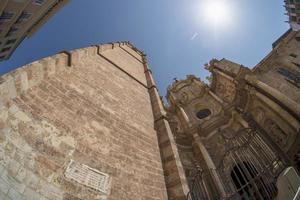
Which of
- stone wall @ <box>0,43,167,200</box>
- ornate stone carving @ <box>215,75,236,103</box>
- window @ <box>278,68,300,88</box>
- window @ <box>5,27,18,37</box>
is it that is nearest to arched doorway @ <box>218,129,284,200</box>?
stone wall @ <box>0,43,167,200</box>

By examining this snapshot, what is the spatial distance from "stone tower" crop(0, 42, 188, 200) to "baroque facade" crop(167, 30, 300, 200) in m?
2.34

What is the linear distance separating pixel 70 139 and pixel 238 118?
13772mm

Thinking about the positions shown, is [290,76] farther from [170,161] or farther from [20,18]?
[20,18]

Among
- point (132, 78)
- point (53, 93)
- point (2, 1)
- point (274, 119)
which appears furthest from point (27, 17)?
point (274, 119)

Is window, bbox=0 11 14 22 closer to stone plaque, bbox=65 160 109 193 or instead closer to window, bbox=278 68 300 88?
stone plaque, bbox=65 160 109 193

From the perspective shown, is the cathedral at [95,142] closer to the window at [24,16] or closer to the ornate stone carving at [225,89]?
the ornate stone carving at [225,89]

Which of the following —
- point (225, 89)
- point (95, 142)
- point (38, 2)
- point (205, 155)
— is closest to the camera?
point (95, 142)

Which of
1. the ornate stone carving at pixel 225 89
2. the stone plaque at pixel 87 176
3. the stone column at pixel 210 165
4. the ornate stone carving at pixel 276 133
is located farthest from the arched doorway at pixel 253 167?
the ornate stone carving at pixel 225 89

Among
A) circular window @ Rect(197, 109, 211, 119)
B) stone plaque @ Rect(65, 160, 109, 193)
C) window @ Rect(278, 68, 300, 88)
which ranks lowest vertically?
Answer: stone plaque @ Rect(65, 160, 109, 193)

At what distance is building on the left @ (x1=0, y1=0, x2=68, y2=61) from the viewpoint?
1534 centimetres

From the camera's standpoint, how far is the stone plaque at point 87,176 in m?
3.69

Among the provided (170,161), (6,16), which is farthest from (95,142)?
(6,16)

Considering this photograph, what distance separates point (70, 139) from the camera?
417 cm

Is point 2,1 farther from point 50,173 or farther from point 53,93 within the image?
point 50,173
